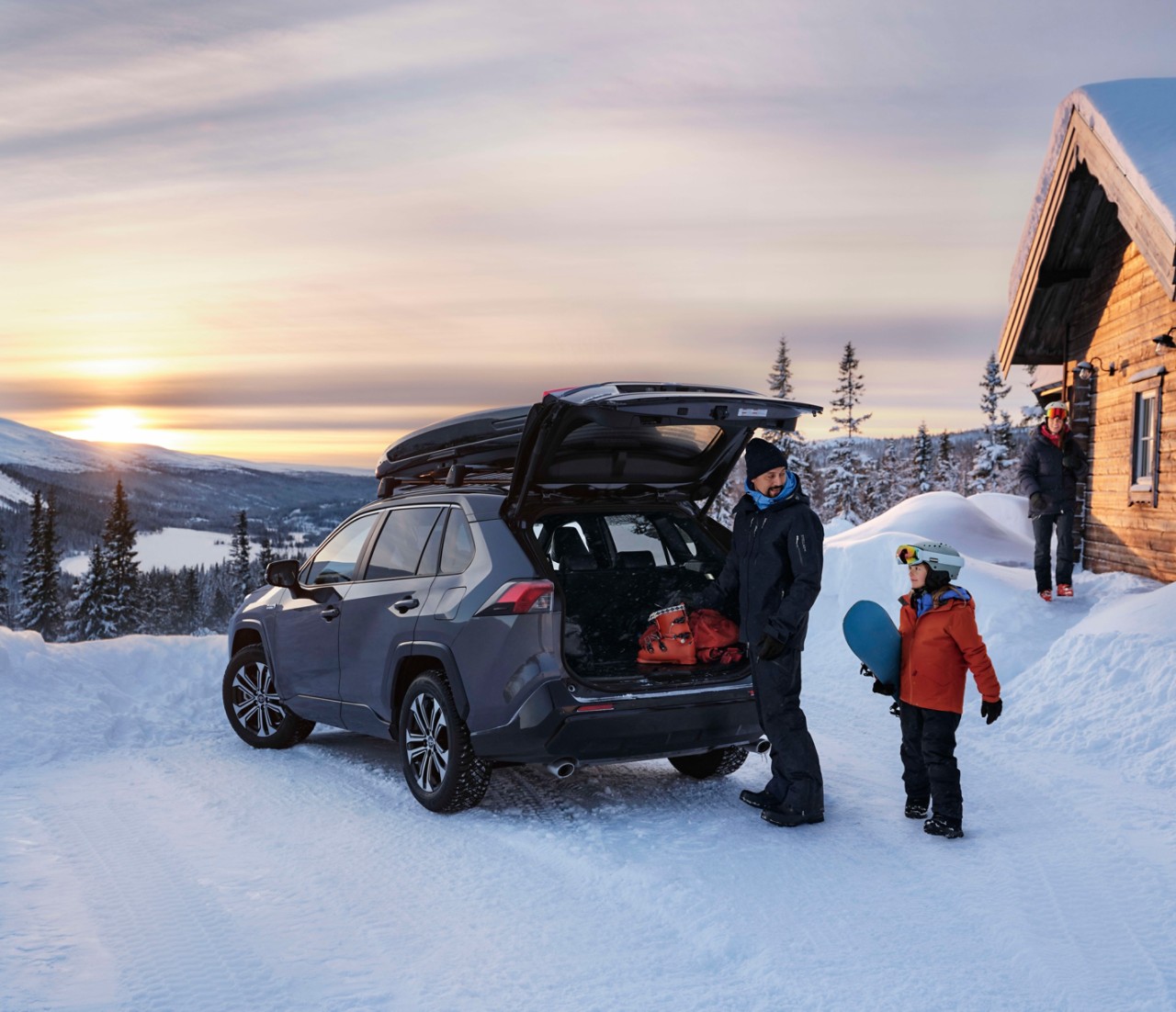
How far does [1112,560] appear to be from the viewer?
1485 centimetres

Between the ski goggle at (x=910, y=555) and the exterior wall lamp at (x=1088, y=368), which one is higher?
the exterior wall lamp at (x=1088, y=368)

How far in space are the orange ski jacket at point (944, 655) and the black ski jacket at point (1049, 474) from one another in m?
7.64

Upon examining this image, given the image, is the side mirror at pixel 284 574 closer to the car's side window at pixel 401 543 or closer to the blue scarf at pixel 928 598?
the car's side window at pixel 401 543

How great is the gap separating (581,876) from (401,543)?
2495 millimetres

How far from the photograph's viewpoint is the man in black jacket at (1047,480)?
12477 millimetres

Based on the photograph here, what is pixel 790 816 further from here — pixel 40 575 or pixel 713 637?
pixel 40 575

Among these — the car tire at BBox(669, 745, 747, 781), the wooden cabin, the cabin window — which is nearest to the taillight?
the car tire at BBox(669, 745, 747, 781)

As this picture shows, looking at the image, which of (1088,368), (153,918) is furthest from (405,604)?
(1088,368)

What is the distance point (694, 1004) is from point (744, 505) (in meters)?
2.78

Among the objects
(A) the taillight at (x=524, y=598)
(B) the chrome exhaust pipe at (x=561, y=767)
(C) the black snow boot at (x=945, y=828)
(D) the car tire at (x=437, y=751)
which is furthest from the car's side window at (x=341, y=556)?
(C) the black snow boot at (x=945, y=828)

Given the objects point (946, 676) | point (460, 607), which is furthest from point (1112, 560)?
point (460, 607)

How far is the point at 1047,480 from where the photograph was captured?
1252 cm

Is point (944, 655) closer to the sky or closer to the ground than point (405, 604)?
closer to the ground

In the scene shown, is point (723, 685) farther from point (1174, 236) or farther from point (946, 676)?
point (1174, 236)
